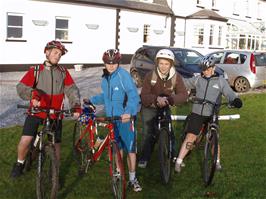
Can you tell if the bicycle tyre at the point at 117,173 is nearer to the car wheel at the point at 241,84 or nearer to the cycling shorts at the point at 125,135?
the cycling shorts at the point at 125,135

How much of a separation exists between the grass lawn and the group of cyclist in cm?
28

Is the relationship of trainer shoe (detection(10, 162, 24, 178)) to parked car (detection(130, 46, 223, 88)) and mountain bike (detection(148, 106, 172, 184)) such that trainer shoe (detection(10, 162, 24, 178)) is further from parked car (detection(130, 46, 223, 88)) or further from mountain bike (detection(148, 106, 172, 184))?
parked car (detection(130, 46, 223, 88))

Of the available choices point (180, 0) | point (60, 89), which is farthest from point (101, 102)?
point (180, 0)

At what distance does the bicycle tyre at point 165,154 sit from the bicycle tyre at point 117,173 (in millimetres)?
1084

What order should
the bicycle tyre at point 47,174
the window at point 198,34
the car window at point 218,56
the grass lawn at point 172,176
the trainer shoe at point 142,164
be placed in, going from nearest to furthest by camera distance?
1. the bicycle tyre at point 47,174
2. the grass lawn at point 172,176
3. the trainer shoe at point 142,164
4. the car window at point 218,56
5. the window at point 198,34

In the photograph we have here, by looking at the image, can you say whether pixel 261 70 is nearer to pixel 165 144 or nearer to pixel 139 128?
pixel 139 128

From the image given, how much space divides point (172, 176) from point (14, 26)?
60.8 feet

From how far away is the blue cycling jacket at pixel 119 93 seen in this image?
5.70m

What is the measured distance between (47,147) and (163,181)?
6.29 ft

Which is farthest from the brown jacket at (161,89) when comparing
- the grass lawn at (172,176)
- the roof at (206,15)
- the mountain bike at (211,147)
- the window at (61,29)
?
the roof at (206,15)

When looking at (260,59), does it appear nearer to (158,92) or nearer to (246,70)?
(246,70)

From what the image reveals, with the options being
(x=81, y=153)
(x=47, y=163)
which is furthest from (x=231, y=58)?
(x=47, y=163)

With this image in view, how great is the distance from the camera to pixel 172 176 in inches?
260

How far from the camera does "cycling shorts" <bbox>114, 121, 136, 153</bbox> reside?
228 inches
